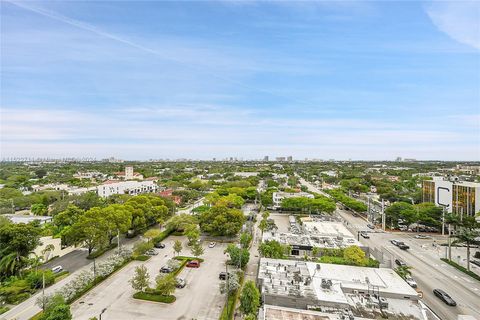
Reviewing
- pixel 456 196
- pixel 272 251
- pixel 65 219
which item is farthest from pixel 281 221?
pixel 65 219

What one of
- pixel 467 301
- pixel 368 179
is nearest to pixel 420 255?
pixel 467 301

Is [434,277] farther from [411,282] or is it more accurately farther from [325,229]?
[325,229]

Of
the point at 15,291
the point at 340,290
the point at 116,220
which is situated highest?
the point at 116,220

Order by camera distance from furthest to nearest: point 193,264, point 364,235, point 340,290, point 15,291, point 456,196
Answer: point 456,196
point 364,235
point 193,264
point 15,291
point 340,290

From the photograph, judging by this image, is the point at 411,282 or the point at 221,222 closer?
the point at 411,282

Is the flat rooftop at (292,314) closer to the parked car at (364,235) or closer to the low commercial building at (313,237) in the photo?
the low commercial building at (313,237)

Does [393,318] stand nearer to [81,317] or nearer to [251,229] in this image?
[81,317]
